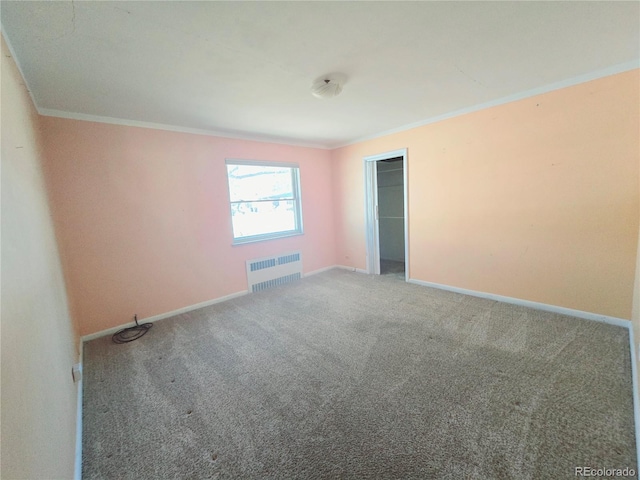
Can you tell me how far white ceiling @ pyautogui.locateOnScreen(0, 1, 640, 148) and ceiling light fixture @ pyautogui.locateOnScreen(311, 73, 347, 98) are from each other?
0.07m

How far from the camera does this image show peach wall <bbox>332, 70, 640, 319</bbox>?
235 cm

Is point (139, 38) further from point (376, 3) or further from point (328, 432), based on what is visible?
point (328, 432)

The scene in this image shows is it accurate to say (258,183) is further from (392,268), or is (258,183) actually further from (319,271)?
(392,268)

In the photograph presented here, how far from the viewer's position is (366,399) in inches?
68.6

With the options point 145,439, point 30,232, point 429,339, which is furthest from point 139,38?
point 429,339

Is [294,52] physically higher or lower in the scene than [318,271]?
higher

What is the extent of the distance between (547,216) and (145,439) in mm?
3926

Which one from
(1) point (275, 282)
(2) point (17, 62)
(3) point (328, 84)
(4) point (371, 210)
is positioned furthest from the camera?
(4) point (371, 210)

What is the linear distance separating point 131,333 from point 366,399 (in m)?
2.67

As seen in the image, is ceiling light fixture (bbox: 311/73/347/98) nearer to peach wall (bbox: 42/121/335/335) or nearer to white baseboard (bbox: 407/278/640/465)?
peach wall (bbox: 42/121/335/335)

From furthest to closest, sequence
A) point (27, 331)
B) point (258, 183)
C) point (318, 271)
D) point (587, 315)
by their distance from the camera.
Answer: point (318, 271) < point (258, 183) < point (587, 315) < point (27, 331)

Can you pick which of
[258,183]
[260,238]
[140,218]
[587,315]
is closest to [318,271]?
[260,238]

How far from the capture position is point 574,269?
263cm

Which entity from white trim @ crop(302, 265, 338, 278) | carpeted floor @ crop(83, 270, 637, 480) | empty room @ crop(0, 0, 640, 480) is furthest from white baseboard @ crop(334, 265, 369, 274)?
carpeted floor @ crop(83, 270, 637, 480)
